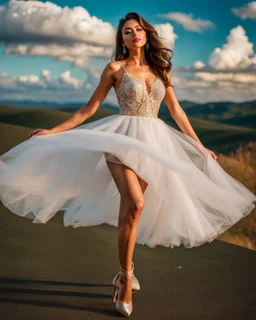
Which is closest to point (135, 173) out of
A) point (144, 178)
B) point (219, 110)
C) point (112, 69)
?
point (144, 178)

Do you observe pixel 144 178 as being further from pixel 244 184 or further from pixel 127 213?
pixel 244 184

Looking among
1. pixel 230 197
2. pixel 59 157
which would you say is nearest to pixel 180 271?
pixel 230 197

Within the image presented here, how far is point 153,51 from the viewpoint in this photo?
4.72 meters

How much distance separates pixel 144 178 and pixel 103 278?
1407 millimetres

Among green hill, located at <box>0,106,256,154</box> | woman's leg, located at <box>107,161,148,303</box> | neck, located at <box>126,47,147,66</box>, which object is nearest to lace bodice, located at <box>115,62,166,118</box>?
neck, located at <box>126,47,147,66</box>

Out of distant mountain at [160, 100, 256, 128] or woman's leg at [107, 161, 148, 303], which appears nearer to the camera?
woman's leg at [107, 161, 148, 303]

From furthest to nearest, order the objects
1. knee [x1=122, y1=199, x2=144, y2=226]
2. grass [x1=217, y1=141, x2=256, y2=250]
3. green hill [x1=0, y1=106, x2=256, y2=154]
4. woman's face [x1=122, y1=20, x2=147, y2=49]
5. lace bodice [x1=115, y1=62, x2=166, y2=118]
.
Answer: green hill [x1=0, y1=106, x2=256, y2=154]
grass [x1=217, y1=141, x2=256, y2=250]
woman's face [x1=122, y1=20, x2=147, y2=49]
lace bodice [x1=115, y1=62, x2=166, y2=118]
knee [x1=122, y1=199, x2=144, y2=226]

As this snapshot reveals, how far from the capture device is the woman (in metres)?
4.30

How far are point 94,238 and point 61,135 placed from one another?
2.99 meters

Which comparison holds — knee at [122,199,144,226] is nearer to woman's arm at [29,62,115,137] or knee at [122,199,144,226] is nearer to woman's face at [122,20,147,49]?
woman's arm at [29,62,115,137]

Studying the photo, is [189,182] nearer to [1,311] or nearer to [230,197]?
[230,197]

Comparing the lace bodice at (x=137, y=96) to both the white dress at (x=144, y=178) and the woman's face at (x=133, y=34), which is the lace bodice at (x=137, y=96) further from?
the woman's face at (x=133, y=34)

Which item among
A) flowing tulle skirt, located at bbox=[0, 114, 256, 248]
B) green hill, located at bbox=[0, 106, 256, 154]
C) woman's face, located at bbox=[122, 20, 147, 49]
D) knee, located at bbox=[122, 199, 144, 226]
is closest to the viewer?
knee, located at bbox=[122, 199, 144, 226]

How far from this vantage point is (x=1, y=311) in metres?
3.90
